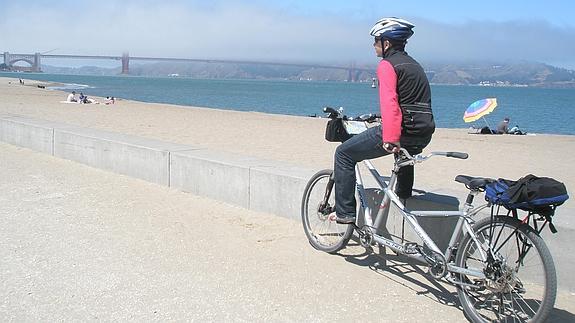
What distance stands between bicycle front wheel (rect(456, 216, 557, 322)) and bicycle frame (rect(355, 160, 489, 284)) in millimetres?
67

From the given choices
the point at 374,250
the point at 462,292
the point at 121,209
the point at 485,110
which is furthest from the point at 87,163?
the point at 485,110

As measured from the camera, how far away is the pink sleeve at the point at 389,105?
4141mm

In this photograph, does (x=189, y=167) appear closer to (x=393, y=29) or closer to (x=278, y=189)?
(x=278, y=189)

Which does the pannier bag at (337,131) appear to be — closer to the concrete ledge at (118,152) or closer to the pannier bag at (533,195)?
the pannier bag at (533,195)

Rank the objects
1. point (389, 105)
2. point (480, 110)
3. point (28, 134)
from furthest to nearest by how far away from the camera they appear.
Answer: point (480, 110) → point (28, 134) → point (389, 105)

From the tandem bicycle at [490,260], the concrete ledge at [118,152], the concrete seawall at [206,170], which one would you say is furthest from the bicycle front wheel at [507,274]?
the concrete ledge at [118,152]

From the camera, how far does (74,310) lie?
150 inches

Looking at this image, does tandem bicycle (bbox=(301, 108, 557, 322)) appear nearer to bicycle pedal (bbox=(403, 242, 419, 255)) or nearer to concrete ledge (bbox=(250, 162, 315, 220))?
bicycle pedal (bbox=(403, 242, 419, 255))

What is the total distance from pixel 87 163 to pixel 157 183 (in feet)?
6.05

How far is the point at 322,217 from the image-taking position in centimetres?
529

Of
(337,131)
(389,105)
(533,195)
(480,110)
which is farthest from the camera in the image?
(480,110)

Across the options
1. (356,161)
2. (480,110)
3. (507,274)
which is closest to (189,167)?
(356,161)

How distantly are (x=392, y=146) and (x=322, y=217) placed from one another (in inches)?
51.5

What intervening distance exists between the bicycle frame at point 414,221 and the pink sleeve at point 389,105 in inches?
12.4
